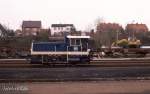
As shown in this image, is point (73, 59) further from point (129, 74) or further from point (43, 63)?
point (129, 74)

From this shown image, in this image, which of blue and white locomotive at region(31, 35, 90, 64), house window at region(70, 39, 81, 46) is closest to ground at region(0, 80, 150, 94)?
blue and white locomotive at region(31, 35, 90, 64)

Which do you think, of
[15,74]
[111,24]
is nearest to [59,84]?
[15,74]

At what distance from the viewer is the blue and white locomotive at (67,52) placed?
2995cm

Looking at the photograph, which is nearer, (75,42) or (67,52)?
(67,52)

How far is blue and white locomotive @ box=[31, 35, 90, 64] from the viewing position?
30.0 metres

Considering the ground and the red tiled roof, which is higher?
the red tiled roof

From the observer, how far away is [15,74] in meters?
22.1

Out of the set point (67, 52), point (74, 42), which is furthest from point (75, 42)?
point (67, 52)

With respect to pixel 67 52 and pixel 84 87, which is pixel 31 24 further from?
pixel 84 87

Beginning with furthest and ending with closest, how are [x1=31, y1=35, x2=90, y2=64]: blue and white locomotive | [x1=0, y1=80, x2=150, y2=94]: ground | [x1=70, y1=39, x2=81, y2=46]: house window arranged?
[x1=70, y1=39, x2=81, y2=46]: house window → [x1=31, y1=35, x2=90, y2=64]: blue and white locomotive → [x1=0, y1=80, x2=150, y2=94]: ground

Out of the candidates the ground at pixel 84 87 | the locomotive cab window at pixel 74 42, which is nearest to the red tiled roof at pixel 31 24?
the locomotive cab window at pixel 74 42

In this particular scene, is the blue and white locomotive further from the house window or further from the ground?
the ground

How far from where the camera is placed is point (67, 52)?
3028 cm

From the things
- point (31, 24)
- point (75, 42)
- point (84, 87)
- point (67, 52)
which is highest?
point (31, 24)
